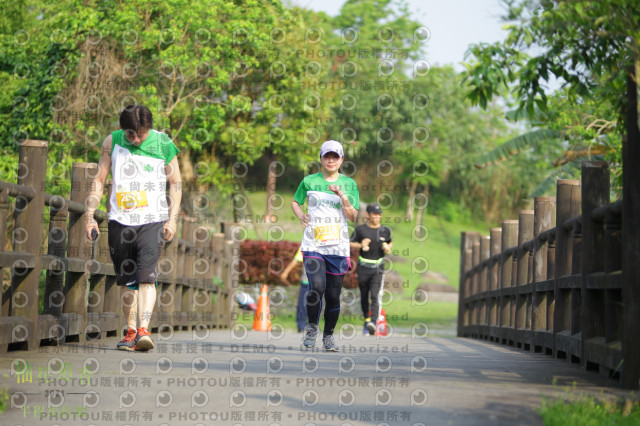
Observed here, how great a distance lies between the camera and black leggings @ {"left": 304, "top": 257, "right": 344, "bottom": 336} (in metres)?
8.82

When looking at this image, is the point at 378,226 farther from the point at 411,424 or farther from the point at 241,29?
the point at 241,29

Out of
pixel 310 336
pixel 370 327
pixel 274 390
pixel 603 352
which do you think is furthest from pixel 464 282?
pixel 274 390

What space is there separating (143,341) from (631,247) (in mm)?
3828

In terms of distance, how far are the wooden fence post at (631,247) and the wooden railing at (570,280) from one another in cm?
3

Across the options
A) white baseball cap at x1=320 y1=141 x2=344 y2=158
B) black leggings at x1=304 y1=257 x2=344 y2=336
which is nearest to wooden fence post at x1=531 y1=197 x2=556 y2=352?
black leggings at x1=304 y1=257 x2=344 y2=336

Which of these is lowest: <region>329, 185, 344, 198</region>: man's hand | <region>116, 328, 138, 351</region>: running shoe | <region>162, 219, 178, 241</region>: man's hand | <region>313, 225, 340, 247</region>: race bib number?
<region>116, 328, 138, 351</region>: running shoe

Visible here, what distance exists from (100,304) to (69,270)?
1.24m

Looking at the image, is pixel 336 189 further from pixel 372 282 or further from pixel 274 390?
pixel 372 282

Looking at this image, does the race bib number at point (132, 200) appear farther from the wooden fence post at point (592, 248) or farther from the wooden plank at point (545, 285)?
the wooden plank at point (545, 285)

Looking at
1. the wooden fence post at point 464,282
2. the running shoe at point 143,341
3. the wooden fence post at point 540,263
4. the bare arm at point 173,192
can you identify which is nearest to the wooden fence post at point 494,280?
the wooden fence post at point 540,263

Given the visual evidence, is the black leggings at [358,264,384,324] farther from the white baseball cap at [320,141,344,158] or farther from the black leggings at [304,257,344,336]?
the white baseball cap at [320,141,344,158]

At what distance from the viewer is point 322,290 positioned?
8867 millimetres

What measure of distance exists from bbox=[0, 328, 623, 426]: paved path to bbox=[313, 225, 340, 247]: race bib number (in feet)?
5.26

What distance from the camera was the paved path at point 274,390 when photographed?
4.41 m
